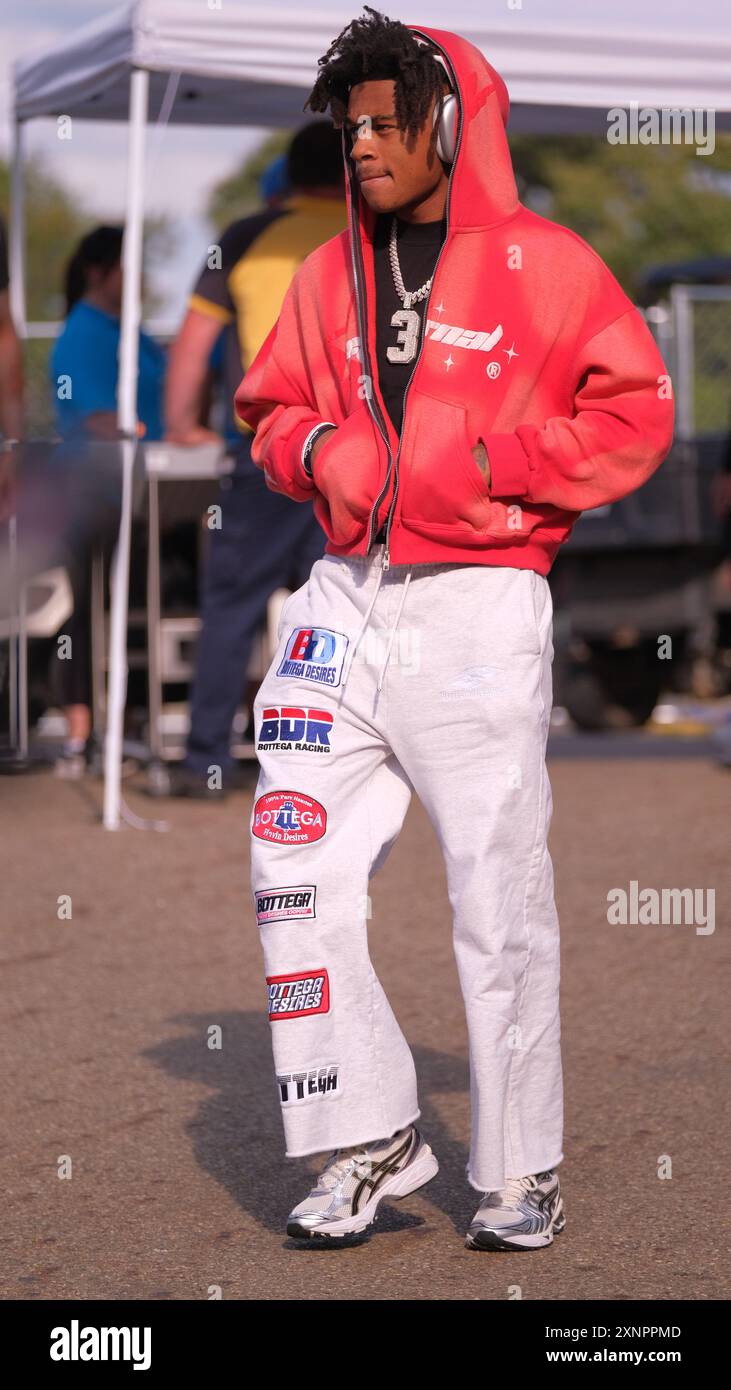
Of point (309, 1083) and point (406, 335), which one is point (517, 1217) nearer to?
point (309, 1083)

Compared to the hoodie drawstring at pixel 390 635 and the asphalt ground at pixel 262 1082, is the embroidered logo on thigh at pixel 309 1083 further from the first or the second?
the hoodie drawstring at pixel 390 635

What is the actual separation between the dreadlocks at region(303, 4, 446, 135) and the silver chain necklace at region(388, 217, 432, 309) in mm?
202

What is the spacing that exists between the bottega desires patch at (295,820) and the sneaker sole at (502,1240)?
71cm

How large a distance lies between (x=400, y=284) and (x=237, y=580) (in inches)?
200

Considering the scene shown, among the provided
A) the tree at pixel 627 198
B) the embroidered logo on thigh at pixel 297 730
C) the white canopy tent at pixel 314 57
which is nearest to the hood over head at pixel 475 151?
the embroidered logo on thigh at pixel 297 730

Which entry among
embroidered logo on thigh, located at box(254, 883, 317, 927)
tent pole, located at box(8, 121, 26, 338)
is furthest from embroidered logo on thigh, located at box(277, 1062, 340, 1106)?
tent pole, located at box(8, 121, 26, 338)

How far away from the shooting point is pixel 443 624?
3.65 m

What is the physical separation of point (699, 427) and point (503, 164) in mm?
10987

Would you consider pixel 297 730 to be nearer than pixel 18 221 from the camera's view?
Yes

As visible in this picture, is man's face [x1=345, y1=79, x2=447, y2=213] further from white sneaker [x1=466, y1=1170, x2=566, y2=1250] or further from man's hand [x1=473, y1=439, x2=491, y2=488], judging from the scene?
white sneaker [x1=466, y1=1170, x2=566, y2=1250]

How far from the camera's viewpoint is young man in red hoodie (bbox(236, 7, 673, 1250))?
11.8ft

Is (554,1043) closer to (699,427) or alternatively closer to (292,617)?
(292,617)

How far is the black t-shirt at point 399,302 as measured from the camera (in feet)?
12.1

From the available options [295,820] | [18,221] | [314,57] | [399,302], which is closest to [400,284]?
[399,302]
